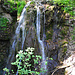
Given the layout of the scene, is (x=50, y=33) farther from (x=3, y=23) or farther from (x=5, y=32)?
(x=3, y=23)

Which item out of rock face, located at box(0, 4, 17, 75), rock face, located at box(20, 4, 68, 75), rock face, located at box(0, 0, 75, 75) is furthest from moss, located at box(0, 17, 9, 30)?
rock face, located at box(20, 4, 68, 75)

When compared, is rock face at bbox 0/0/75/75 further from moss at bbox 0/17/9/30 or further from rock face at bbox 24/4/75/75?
moss at bbox 0/17/9/30

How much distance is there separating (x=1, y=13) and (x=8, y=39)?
182cm

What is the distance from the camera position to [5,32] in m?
5.45

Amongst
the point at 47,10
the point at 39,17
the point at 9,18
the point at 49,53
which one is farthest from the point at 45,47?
the point at 9,18

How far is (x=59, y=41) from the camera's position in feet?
16.3

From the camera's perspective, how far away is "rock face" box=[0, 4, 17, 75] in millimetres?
5402

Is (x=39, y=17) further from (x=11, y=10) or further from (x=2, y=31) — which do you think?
(x=2, y=31)

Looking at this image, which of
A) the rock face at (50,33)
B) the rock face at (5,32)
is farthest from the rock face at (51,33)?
the rock face at (5,32)

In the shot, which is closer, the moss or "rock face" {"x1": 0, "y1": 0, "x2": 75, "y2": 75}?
"rock face" {"x1": 0, "y1": 0, "x2": 75, "y2": 75}

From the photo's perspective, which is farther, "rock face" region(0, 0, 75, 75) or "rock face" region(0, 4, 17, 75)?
"rock face" region(0, 4, 17, 75)

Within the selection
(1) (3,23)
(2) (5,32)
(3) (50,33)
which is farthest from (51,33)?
(1) (3,23)

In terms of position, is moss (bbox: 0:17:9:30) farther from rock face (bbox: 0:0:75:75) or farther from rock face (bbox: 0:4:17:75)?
rock face (bbox: 0:0:75:75)

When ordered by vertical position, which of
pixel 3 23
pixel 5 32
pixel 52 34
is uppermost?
pixel 3 23
